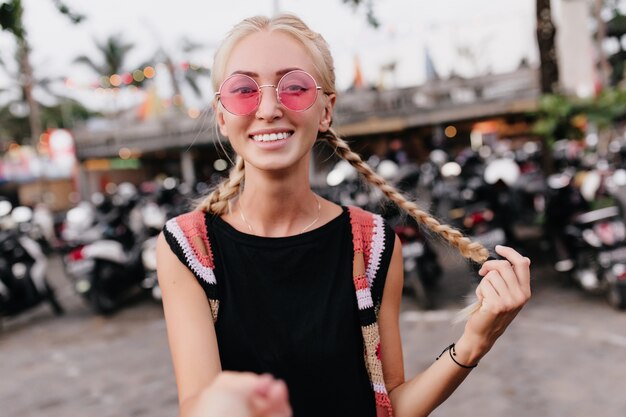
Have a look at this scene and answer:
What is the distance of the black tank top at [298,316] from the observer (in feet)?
4.02

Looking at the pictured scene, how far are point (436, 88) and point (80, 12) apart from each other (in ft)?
45.3

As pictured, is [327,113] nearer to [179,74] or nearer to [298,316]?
[298,316]

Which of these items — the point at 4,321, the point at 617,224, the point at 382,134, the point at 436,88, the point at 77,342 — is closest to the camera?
the point at 617,224

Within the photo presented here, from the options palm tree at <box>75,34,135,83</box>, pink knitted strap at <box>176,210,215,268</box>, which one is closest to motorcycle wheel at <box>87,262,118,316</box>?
pink knitted strap at <box>176,210,215,268</box>

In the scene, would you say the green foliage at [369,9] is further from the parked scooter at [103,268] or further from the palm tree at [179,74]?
the palm tree at [179,74]

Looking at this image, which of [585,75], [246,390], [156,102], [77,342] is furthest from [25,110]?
[246,390]

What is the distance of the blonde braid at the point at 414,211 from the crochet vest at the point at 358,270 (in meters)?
0.14

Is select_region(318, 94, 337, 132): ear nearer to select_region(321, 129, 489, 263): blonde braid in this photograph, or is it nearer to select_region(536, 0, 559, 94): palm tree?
select_region(321, 129, 489, 263): blonde braid

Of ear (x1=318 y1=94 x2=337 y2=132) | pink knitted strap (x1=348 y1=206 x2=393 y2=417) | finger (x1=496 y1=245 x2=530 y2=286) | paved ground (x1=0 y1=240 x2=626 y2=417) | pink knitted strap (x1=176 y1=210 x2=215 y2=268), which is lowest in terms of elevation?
paved ground (x1=0 y1=240 x2=626 y2=417)

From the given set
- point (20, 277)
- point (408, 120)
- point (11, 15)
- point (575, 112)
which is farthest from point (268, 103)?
point (408, 120)

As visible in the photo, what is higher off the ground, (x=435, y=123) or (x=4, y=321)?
(x=435, y=123)

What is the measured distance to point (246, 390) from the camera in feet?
2.33

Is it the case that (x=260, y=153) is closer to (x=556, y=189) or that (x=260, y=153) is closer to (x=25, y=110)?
(x=556, y=189)

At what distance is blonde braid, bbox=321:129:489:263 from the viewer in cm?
131
